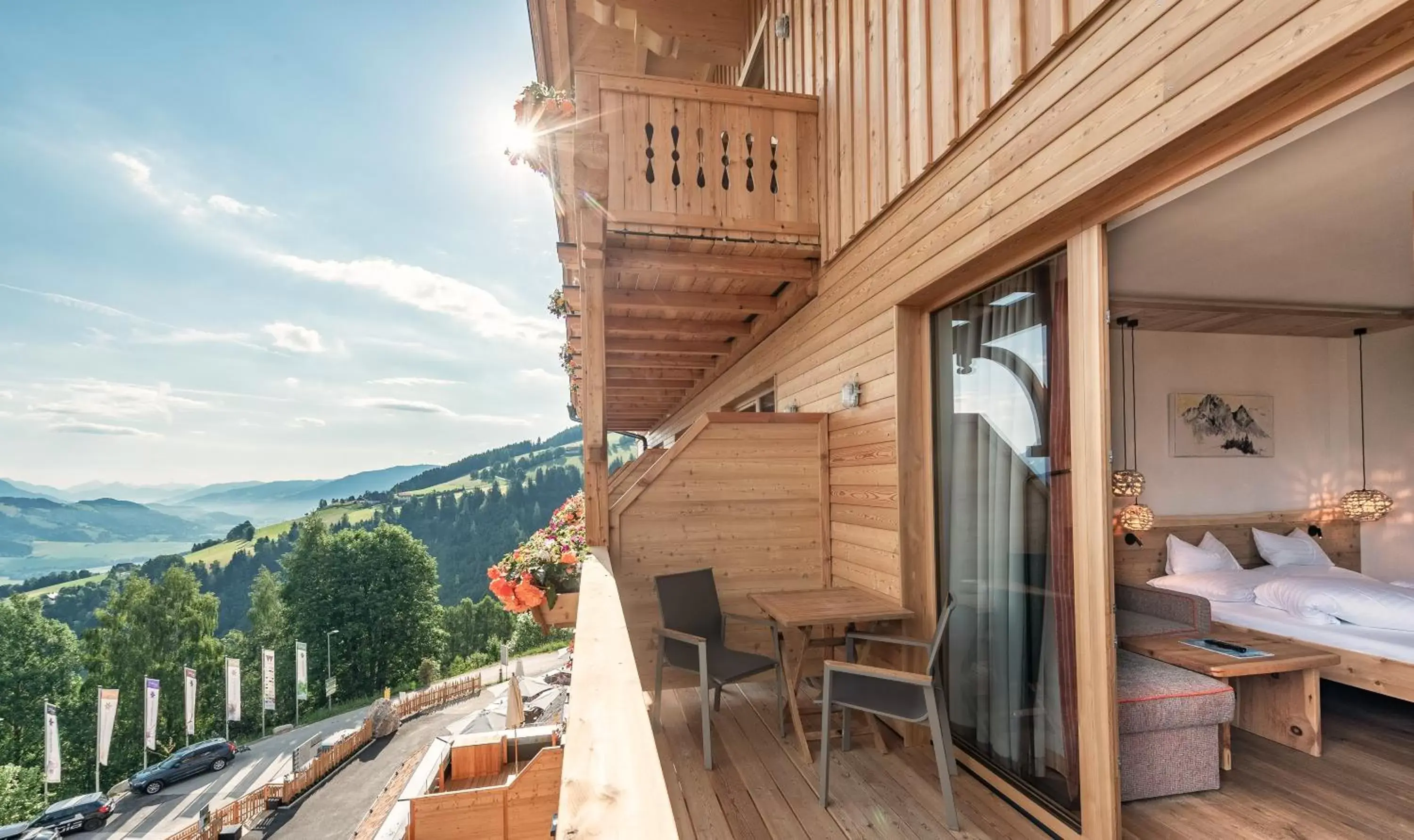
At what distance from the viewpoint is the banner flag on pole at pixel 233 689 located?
69.1 feet

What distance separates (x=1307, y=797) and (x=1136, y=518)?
188 cm

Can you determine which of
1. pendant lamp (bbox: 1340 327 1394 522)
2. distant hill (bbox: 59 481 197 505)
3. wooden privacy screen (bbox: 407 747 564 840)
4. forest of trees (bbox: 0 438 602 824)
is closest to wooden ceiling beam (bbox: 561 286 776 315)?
pendant lamp (bbox: 1340 327 1394 522)

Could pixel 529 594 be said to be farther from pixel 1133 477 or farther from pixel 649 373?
pixel 649 373

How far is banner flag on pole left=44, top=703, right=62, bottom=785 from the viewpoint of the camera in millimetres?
17797

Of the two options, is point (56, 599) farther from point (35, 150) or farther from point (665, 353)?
point (665, 353)

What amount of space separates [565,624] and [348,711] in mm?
26981

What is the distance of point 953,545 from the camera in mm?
3064

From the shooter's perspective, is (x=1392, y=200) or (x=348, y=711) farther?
(x=348, y=711)

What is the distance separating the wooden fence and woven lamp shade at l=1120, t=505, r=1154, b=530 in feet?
57.4

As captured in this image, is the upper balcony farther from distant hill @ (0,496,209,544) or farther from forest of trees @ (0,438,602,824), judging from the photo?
distant hill @ (0,496,209,544)

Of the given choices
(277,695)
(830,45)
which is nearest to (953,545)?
(830,45)

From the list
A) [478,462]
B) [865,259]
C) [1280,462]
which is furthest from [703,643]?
[478,462]

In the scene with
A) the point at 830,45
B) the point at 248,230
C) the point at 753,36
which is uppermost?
the point at 248,230

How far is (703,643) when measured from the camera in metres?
3.15
